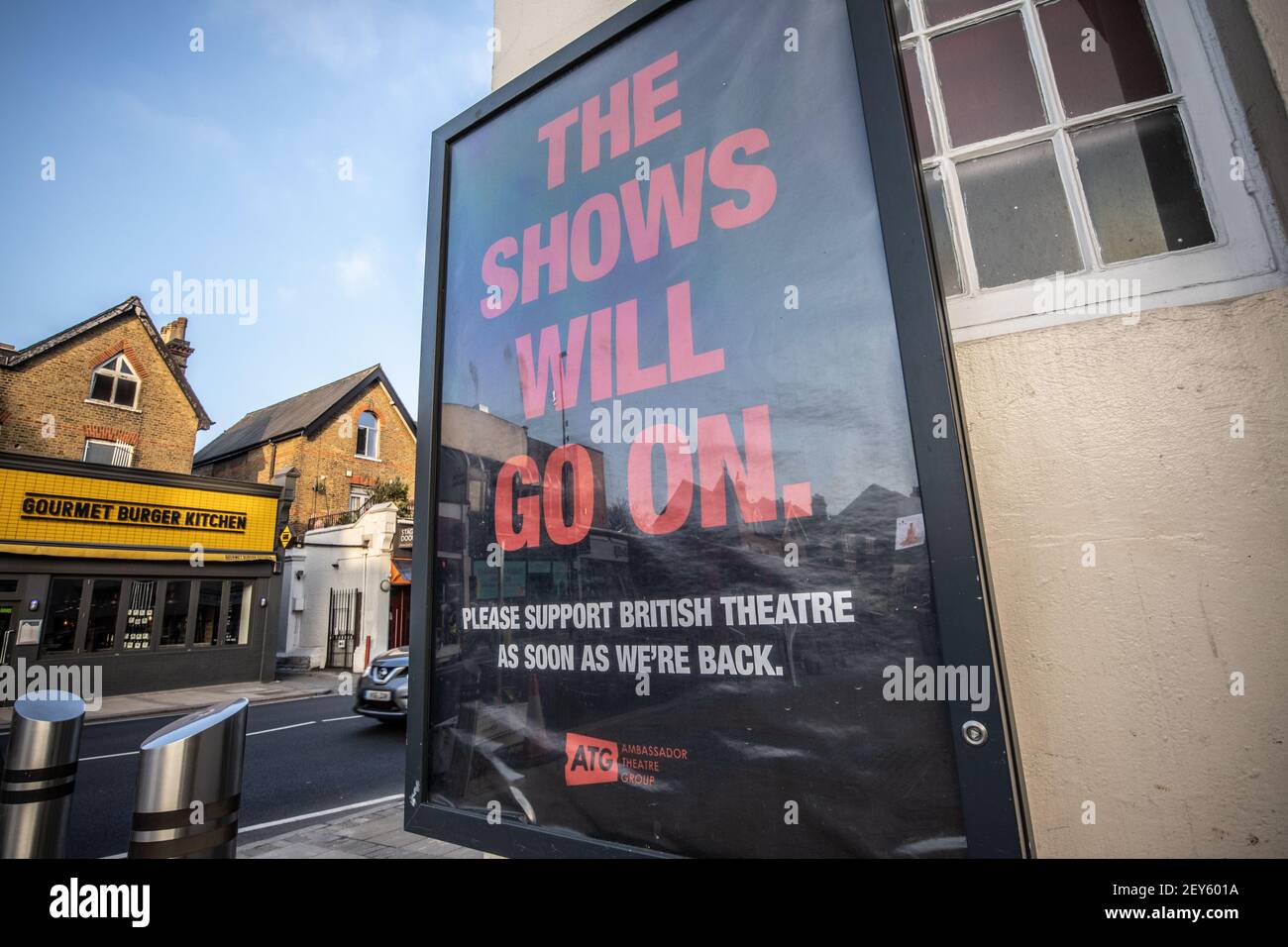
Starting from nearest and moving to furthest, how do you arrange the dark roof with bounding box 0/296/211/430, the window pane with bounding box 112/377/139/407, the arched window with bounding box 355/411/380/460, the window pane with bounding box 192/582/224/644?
1. the window pane with bounding box 192/582/224/644
2. the dark roof with bounding box 0/296/211/430
3. the window pane with bounding box 112/377/139/407
4. the arched window with bounding box 355/411/380/460

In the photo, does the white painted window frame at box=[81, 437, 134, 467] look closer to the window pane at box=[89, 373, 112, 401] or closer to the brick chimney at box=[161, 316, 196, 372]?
the window pane at box=[89, 373, 112, 401]

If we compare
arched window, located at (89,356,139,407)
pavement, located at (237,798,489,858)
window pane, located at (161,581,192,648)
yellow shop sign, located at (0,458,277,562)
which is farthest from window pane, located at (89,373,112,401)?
pavement, located at (237,798,489,858)

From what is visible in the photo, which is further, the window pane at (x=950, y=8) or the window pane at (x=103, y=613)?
the window pane at (x=103, y=613)

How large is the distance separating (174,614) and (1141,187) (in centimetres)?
1973

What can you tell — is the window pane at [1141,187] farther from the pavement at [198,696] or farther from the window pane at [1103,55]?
the pavement at [198,696]

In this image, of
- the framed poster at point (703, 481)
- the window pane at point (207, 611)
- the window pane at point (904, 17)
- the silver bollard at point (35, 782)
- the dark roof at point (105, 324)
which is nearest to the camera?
the framed poster at point (703, 481)

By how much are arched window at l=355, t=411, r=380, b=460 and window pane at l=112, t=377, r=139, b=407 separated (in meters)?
7.19

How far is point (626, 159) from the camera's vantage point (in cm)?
194

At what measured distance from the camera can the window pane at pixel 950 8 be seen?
7.17 feet

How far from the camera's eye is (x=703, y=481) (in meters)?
1.58

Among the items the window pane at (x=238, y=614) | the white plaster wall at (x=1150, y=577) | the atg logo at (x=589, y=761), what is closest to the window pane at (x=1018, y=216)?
the white plaster wall at (x=1150, y=577)

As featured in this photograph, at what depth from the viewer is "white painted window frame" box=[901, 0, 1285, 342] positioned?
5.27 ft

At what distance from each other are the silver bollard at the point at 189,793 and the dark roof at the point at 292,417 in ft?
76.5
